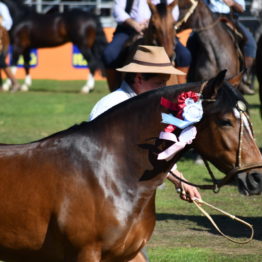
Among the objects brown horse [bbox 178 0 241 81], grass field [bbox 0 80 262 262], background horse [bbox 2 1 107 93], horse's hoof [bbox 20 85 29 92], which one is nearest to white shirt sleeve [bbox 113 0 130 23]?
brown horse [bbox 178 0 241 81]

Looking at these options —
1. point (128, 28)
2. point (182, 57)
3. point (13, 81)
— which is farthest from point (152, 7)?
point (13, 81)

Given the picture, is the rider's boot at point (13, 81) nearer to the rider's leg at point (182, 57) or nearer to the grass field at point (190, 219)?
the grass field at point (190, 219)

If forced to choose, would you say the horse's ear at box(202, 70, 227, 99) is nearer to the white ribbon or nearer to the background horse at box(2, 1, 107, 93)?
the white ribbon

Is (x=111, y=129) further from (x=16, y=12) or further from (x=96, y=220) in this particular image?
(x=16, y=12)

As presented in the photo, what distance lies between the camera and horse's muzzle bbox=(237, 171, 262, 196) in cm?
492

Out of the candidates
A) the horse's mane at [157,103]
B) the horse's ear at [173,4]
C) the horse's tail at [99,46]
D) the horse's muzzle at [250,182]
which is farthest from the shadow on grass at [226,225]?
the horse's tail at [99,46]

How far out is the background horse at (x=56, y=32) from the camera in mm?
24156

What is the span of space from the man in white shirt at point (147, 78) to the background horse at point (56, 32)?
17955mm

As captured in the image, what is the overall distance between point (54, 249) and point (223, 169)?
1033 millimetres

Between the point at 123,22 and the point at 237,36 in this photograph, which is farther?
the point at 237,36

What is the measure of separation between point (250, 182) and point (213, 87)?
0.58 meters

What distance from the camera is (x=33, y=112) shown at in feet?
60.4

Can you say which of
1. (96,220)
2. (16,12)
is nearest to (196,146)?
(96,220)

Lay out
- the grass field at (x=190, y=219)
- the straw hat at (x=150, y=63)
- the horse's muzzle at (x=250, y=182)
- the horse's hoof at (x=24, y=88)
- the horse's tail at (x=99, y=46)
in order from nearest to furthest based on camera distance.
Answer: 1. the horse's muzzle at (x=250, y=182)
2. the straw hat at (x=150, y=63)
3. the grass field at (x=190, y=219)
4. the horse's hoof at (x=24, y=88)
5. the horse's tail at (x=99, y=46)
